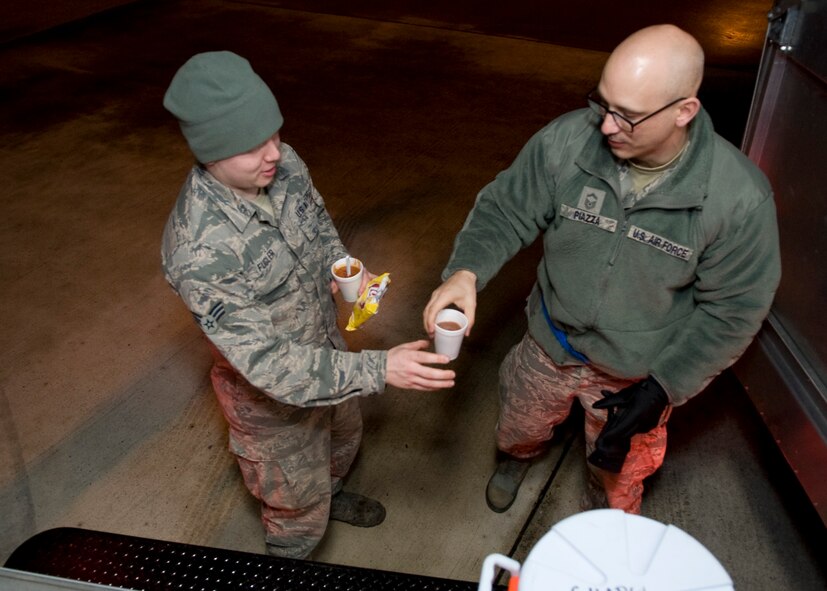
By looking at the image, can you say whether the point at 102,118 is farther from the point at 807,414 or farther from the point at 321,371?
the point at 807,414

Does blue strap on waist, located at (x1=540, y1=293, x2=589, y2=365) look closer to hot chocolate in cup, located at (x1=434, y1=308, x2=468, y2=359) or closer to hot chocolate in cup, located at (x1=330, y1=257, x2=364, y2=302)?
hot chocolate in cup, located at (x1=434, y1=308, x2=468, y2=359)

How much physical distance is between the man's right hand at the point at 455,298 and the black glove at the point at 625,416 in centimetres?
55

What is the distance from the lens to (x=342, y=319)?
12.3 feet

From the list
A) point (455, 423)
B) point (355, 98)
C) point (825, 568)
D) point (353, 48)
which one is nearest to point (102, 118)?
point (355, 98)

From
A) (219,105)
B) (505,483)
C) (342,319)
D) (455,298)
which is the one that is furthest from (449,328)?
(342,319)

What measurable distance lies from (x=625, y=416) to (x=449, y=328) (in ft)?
2.12

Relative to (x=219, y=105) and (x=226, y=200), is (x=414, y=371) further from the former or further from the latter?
(x=219, y=105)

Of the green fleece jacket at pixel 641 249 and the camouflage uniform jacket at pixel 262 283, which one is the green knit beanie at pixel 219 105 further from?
the green fleece jacket at pixel 641 249

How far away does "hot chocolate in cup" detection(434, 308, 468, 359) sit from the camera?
188 cm

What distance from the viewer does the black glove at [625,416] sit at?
2016mm

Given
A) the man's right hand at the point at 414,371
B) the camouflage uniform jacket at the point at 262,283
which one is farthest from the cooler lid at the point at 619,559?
the camouflage uniform jacket at the point at 262,283

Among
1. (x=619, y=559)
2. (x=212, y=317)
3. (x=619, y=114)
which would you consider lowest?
(x=212, y=317)

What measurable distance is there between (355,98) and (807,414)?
204 inches

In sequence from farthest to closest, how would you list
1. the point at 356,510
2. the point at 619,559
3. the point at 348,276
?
the point at 356,510 < the point at 348,276 < the point at 619,559
